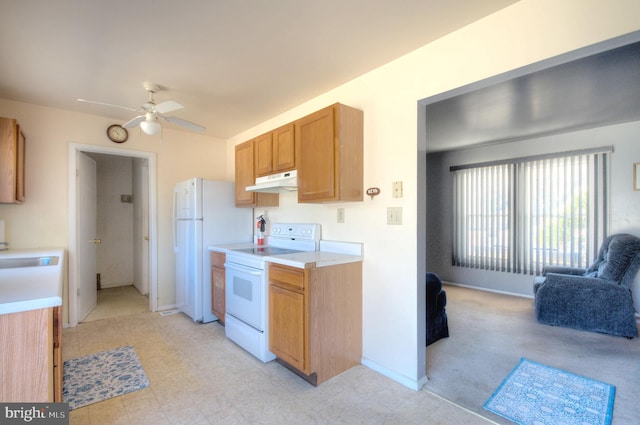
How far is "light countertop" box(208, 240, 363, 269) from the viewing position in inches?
85.1

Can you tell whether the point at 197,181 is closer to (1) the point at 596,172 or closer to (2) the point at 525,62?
(2) the point at 525,62

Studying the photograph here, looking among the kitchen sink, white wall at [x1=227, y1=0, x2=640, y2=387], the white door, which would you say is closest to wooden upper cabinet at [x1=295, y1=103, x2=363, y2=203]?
white wall at [x1=227, y1=0, x2=640, y2=387]

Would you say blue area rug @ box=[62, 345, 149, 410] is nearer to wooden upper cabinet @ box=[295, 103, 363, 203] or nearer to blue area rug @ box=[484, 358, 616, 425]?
wooden upper cabinet @ box=[295, 103, 363, 203]

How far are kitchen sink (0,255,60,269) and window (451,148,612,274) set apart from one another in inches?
215

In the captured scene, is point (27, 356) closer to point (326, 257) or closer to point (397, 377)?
point (326, 257)

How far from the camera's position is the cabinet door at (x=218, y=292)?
322 cm

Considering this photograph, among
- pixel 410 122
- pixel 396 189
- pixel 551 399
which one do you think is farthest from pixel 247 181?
pixel 551 399

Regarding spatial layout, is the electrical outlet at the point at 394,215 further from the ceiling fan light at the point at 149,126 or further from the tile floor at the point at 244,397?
the ceiling fan light at the point at 149,126

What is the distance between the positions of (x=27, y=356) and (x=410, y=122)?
241 centimetres

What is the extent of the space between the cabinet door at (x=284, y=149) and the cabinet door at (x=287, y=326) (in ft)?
3.71

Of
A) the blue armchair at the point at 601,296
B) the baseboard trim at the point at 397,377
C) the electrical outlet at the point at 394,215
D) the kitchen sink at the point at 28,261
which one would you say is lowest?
the baseboard trim at the point at 397,377

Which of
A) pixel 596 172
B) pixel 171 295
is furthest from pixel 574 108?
pixel 171 295

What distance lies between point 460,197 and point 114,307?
5599 millimetres

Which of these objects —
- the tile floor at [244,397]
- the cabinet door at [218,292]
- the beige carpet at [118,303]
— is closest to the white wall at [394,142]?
the tile floor at [244,397]
